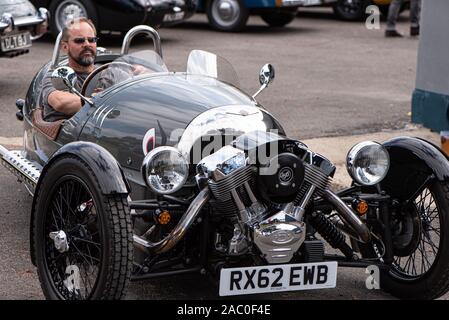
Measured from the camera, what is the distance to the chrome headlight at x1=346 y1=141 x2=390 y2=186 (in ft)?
16.7

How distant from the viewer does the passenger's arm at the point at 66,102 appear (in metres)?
6.15

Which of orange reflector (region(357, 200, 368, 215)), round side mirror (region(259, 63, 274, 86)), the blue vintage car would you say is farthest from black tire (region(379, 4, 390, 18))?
orange reflector (region(357, 200, 368, 215))

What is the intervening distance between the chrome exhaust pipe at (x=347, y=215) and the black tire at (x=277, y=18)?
13.1m

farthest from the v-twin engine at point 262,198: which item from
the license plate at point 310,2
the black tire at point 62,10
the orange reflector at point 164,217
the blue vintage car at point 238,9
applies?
the license plate at point 310,2

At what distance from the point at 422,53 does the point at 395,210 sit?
15.9 ft

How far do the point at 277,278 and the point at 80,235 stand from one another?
3.28 ft

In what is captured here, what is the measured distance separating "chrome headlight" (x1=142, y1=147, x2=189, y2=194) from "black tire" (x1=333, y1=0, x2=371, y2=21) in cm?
1438

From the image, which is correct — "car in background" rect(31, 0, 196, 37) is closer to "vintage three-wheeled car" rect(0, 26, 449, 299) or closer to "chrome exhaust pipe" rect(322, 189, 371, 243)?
"vintage three-wheeled car" rect(0, 26, 449, 299)

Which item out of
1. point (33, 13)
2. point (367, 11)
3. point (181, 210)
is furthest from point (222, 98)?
point (367, 11)

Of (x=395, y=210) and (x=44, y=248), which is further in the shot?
(x=395, y=210)

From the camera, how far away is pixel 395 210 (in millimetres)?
5344

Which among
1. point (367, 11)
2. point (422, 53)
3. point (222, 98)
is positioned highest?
point (222, 98)

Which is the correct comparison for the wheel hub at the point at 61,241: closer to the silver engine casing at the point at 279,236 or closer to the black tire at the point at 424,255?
the silver engine casing at the point at 279,236
